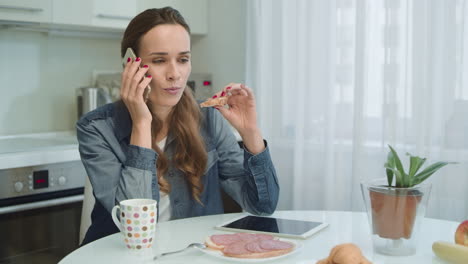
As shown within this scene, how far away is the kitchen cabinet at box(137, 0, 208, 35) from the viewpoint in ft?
9.91

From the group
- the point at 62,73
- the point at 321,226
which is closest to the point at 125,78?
the point at 321,226

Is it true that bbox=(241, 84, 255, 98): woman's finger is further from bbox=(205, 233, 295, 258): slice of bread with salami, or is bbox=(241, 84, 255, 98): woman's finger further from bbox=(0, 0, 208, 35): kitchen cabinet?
bbox=(0, 0, 208, 35): kitchen cabinet

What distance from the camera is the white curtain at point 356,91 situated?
7.29ft

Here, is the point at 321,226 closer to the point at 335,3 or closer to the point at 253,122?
the point at 253,122

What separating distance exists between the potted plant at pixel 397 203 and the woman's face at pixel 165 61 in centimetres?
71

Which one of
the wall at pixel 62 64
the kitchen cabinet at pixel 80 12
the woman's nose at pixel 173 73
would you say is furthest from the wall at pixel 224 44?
the woman's nose at pixel 173 73

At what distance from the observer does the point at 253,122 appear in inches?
64.8

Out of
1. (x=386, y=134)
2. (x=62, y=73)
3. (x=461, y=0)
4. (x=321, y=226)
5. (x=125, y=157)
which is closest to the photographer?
(x=321, y=226)

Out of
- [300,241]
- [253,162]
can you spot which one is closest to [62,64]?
[253,162]

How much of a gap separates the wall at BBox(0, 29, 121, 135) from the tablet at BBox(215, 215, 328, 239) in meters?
1.66

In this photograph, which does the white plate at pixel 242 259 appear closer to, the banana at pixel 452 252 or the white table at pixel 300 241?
the white table at pixel 300 241

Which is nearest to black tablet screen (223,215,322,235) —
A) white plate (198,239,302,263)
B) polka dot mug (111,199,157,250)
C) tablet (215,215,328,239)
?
tablet (215,215,328,239)

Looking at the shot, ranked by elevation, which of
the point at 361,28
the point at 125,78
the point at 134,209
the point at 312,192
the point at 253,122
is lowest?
the point at 312,192

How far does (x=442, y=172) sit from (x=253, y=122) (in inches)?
38.2
